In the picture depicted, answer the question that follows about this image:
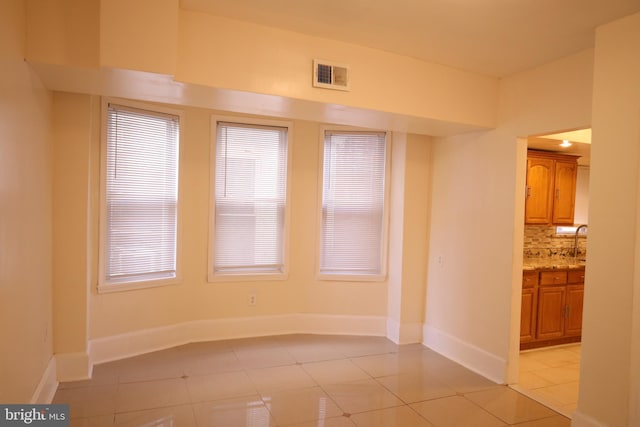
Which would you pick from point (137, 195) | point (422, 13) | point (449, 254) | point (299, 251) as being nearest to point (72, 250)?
point (137, 195)

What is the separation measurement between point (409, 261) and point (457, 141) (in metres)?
1.37

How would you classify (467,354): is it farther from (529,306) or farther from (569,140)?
(569,140)

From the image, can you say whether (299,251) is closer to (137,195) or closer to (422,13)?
(137,195)

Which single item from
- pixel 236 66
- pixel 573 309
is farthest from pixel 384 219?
pixel 236 66

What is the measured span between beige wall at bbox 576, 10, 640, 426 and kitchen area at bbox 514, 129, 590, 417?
4.09 feet

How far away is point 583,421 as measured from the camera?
2.63 m

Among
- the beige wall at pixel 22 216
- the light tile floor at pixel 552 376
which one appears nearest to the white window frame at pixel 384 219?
the light tile floor at pixel 552 376

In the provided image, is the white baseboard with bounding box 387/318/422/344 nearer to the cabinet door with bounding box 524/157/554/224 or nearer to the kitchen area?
the kitchen area

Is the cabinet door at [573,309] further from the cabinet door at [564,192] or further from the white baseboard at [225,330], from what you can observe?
the white baseboard at [225,330]

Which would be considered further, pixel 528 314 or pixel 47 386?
pixel 528 314

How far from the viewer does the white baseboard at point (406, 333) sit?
14.7 ft

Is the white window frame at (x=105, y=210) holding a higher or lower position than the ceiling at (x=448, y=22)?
lower

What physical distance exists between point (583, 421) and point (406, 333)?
6.58ft

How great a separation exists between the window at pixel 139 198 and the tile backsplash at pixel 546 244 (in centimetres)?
421
